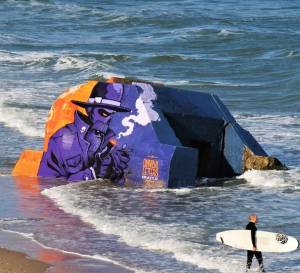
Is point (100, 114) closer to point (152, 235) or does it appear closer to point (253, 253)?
point (152, 235)

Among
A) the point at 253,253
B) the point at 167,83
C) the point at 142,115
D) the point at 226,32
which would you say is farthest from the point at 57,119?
the point at 226,32

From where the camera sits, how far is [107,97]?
14602 mm

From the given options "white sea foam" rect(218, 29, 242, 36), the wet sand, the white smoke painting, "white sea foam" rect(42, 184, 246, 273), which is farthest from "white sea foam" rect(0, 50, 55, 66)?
the wet sand

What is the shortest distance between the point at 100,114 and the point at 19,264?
4540 millimetres

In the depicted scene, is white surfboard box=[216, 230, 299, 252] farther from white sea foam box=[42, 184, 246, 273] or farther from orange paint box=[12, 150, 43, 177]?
orange paint box=[12, 150, 43, 177]

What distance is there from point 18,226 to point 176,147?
2712 millimetres

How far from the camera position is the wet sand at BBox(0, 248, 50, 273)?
10180mm

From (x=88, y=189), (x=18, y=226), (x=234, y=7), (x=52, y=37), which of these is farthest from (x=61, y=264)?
(x=234, y=7)

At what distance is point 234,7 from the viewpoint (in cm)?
5388

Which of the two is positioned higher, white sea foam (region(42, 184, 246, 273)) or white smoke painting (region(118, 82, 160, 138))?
white smoke painting (region(118, 82, 160, 138))

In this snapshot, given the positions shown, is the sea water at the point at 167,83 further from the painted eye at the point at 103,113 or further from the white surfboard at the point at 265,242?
the painted eye at the point at 103,113

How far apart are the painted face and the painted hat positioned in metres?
0.05

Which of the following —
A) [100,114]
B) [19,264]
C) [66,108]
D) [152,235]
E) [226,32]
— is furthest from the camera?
[226,32]

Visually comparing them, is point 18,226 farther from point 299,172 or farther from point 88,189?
point 299,172
